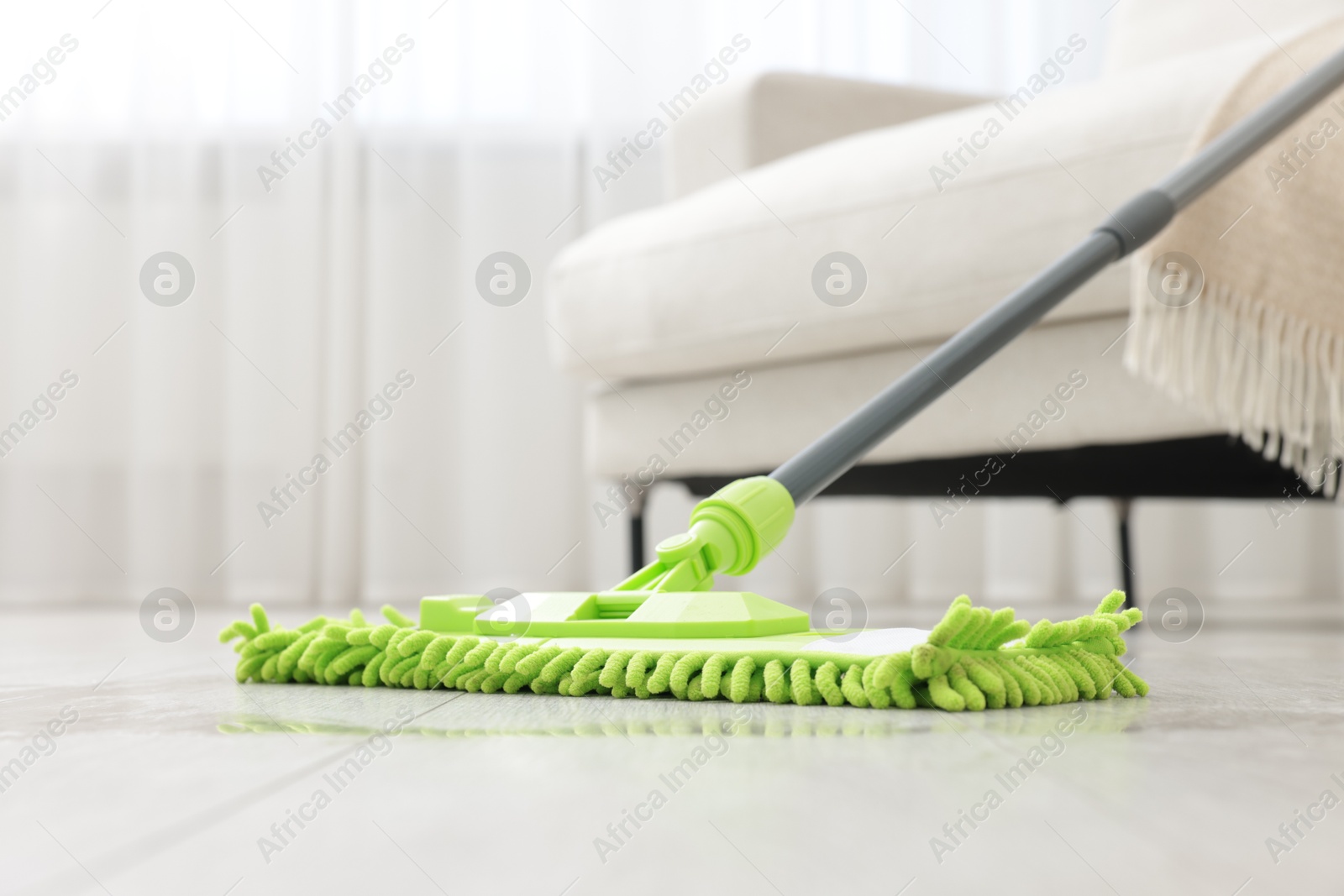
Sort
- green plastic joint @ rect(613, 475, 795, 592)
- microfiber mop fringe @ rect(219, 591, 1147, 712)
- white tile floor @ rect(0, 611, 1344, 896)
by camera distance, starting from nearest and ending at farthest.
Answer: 1. white tile floor @ rect(0, 611, 1344, 896)
2. microfiber mop fringe @ rect(219, 591, 1147, 712)
3. green plastic joint @ rect(613, 475, 795, 592)

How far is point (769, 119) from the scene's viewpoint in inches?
59.6

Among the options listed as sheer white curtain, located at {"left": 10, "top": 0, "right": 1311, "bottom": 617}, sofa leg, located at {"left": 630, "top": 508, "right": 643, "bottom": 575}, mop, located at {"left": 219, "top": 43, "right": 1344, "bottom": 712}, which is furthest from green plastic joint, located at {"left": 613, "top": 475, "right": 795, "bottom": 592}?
sheer white curtain, located at {"left": 10, "top": 0, "right": 1311, "bottom": 617}

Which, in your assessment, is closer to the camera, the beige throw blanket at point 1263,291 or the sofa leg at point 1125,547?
the beige throw blanket at point 1263,291

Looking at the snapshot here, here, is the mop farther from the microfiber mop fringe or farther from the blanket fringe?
the blanket fringe

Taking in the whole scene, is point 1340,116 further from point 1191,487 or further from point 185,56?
point 185,56

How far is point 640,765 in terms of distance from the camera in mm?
345

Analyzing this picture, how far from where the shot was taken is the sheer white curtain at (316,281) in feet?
6.75

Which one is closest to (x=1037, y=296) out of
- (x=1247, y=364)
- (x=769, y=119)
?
(x=1247, y=364)

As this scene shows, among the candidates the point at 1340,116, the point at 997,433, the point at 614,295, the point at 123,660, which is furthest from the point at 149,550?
the point at 1340,116

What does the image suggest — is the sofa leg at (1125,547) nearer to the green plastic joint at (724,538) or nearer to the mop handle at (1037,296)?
the mop handle at (1037,296)

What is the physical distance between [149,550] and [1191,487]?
5.57 ft

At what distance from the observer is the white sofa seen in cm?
96

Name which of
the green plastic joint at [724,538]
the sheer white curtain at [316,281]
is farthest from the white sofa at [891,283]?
the sheer white curtain at [316,281]

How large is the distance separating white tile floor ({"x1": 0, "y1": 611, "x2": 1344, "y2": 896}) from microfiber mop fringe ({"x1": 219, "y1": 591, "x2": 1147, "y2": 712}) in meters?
0.01
